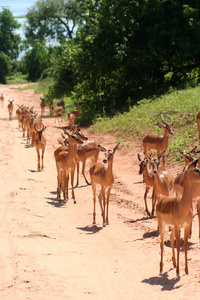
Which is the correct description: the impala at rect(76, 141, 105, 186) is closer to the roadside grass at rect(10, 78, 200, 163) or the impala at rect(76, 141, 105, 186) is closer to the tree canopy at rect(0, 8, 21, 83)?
the roadside grass at rect(10, 78, 200, 163)

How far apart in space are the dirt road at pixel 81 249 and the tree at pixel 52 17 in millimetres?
40120

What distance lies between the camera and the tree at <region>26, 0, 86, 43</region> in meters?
50.2

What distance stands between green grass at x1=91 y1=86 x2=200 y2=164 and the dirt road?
3097 mm

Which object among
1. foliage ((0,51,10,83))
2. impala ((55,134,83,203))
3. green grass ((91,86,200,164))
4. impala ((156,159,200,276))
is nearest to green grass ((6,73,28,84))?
foliage ((0,51,10,83))

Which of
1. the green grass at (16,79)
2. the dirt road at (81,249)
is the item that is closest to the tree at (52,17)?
the green grass at (16,79)

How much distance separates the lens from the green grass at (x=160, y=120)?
52.2 feet

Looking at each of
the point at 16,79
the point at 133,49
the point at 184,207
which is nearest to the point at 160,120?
the point at 133,49

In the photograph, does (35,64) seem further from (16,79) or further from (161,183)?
(161,183)

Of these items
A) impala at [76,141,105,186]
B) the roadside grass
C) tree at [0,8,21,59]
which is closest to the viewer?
impala at [76,141,105,186]

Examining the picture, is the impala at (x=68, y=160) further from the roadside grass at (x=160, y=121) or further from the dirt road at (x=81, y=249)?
the roadside grass at (x=160, y=121)

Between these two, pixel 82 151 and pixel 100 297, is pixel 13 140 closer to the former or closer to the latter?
pixel 82 151

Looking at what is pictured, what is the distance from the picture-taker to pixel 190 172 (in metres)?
6.56

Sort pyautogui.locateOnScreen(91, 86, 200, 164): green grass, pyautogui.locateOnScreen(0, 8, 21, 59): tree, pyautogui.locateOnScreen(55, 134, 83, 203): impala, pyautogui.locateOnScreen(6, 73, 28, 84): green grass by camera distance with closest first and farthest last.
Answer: pyautogui.locateOnScreen(55, 134, 83, 203): impala, pyautogui.locateOnScreen(91, 86, 200, 164): green grass, pyautogui.locateOnScreen(6, 73, 28, 84): green grass, pyautogui.locateOnScreen(0, 8, 21, 59): tree

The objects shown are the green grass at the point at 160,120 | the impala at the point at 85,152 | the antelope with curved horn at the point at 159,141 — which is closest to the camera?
the impala at the point at 85,152
